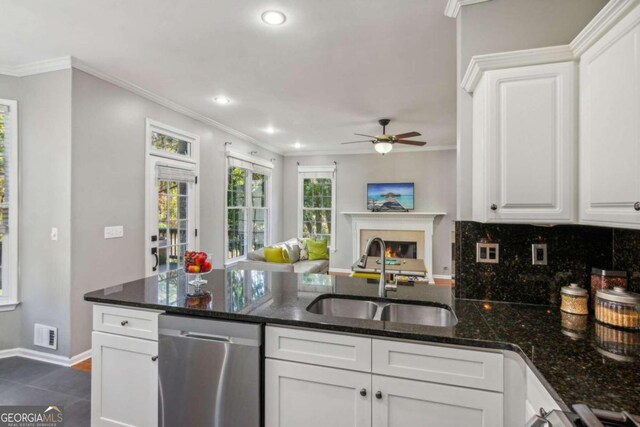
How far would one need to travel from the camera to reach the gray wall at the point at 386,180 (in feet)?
20.6

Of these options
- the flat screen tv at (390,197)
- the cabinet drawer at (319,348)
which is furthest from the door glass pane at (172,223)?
the flat screen tv at (390,197)

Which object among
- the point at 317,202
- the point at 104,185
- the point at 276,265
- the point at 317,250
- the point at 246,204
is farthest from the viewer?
the point at 317,202

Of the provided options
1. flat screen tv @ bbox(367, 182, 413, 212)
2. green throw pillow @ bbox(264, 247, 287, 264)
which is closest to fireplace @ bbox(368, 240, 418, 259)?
flat screen tv @ bbox(367, 182, 413, 212)

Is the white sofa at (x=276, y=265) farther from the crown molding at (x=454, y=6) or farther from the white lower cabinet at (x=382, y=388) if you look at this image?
the crown molding at (x=454, y=6)

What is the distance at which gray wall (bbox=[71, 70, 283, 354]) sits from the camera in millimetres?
2877

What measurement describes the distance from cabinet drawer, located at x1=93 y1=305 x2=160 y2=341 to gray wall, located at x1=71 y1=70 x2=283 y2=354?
57.9 inches

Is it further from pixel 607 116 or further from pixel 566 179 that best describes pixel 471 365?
pixel 607 116

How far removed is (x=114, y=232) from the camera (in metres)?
3.21

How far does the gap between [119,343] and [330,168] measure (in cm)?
556

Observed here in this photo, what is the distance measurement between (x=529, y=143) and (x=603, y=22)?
1.62 ft

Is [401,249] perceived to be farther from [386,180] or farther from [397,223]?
[386,180]

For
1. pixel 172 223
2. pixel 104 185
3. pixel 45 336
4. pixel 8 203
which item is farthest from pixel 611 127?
pixel 8 203

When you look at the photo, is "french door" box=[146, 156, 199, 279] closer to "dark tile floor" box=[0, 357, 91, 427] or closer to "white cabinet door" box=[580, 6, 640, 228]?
"dark tile floor" box=[0, 357, 91, 427]

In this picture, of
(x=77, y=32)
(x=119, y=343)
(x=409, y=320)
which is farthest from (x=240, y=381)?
(x=77, y=32)
